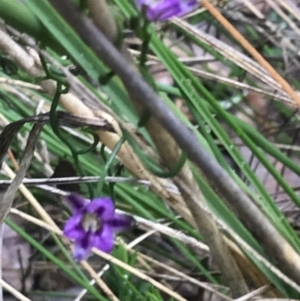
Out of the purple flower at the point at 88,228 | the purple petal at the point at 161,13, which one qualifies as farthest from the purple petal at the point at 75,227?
the purple petal at the point at 161,13

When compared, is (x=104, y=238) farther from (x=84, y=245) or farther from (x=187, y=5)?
(x=187, y=5)

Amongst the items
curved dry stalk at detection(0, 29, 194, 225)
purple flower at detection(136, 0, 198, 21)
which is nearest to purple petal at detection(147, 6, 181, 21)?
purple flower at detection(136, 0, 198, 21)

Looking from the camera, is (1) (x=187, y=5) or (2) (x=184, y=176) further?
(2) (x=184, y=176)

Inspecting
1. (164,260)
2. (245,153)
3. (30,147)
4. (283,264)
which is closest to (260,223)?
(283,264)

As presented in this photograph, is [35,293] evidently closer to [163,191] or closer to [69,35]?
[163,191]

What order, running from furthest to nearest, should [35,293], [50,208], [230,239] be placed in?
[50,208] < [35,293] < [230,239]

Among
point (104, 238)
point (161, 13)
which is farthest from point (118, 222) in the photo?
point (161, 13)

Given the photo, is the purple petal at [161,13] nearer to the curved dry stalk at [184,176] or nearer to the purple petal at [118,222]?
the curved dry stalk at [184,176]
